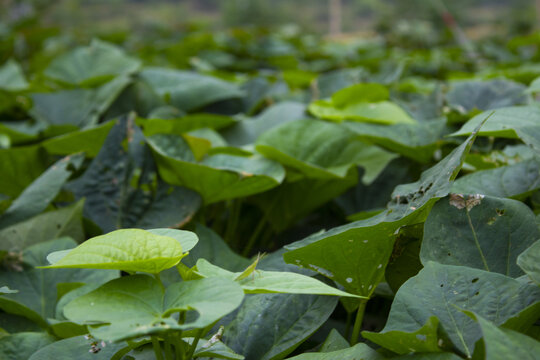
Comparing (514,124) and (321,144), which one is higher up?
(514,124)

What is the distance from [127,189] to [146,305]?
456 millimetres

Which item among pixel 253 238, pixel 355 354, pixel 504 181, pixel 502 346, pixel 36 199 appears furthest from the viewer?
pixel 253 238

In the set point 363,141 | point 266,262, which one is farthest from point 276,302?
point 363,141

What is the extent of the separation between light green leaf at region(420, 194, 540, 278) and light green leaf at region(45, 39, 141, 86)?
4.05 ft

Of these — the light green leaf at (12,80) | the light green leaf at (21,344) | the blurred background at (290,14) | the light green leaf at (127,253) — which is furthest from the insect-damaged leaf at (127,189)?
the blurred background at (290,14)

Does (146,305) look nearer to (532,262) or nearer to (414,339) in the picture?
(414,339)

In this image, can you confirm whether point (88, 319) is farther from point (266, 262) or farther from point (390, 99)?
point (390, 99)

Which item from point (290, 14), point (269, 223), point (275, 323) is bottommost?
point (290, 14)

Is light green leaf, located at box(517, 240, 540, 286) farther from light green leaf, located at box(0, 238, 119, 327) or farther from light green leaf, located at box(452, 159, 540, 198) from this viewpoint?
light green leaf, located at box(0, 238, 119, 327)

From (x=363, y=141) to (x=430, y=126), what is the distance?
0.40ft

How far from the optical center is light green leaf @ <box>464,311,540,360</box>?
370mm

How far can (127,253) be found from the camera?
0.45 m

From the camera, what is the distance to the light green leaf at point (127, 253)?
438 millimetres

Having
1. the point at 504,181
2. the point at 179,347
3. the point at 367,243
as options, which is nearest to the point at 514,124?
the point at 504,181
